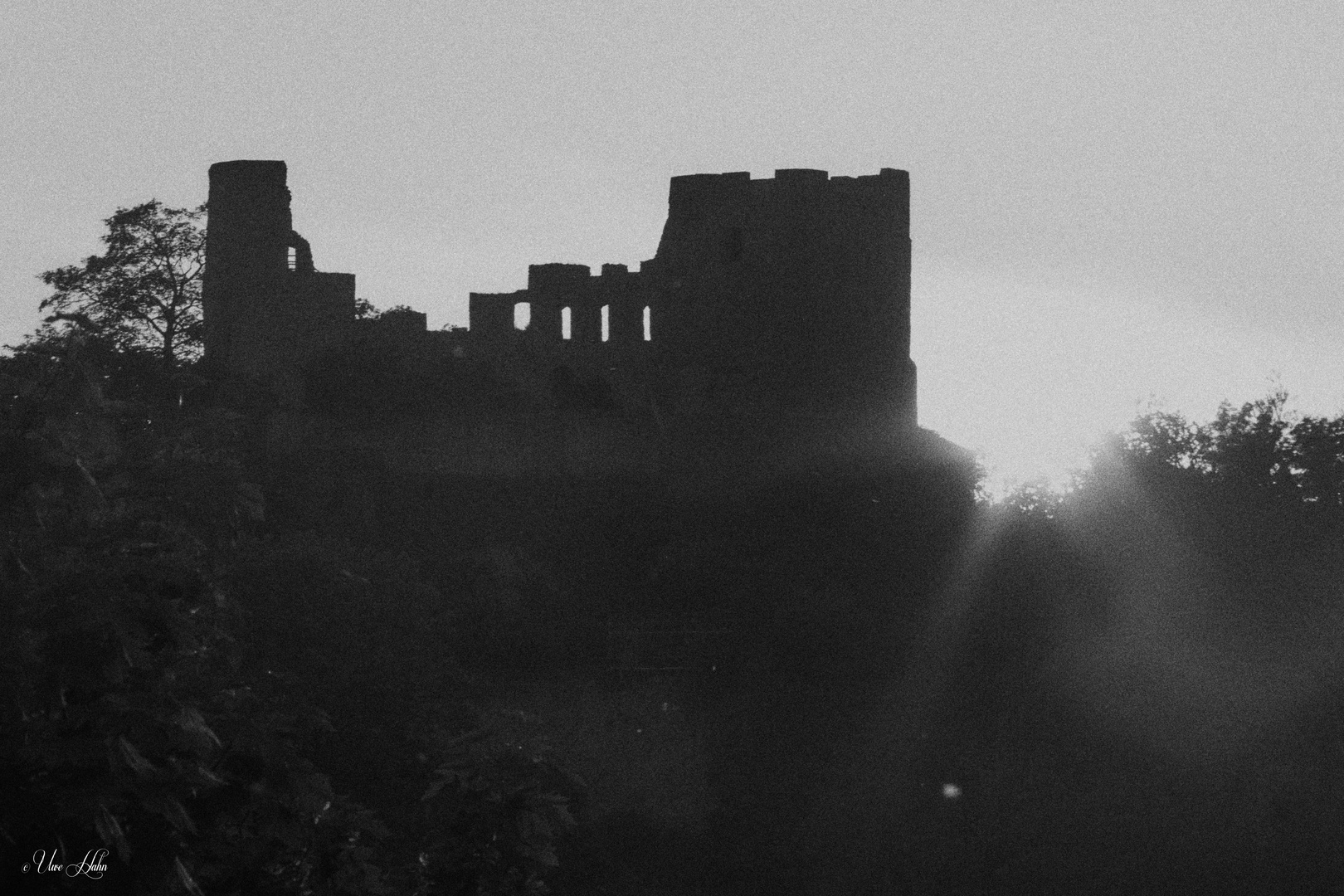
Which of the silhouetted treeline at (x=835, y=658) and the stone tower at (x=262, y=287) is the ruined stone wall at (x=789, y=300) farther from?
the stone tower at (x=262, y=287)

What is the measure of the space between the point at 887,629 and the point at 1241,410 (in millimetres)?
12026

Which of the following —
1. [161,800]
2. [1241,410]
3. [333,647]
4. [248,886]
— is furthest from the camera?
[1241,410]

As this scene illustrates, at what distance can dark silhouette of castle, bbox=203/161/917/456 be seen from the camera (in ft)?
103

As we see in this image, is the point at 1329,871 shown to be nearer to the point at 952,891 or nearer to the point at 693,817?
the point at 952,891

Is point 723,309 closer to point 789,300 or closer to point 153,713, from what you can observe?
point 789,300

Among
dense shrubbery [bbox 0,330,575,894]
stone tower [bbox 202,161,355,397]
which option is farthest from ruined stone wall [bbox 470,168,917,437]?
dense shrubbery [bbox 0,330,575,894]

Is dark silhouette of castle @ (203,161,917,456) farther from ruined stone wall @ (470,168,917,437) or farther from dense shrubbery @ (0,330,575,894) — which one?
dense shrubbery @ (0,330,575,894)

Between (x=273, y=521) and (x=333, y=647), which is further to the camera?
(x=273, y=521)

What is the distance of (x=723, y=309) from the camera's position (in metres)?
31.8

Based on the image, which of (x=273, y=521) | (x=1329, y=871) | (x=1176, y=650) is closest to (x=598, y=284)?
(x=273, y=521)

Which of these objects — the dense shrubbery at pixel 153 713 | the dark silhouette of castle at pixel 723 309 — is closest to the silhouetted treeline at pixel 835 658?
the dark silhouette of castle at pixel 723 309

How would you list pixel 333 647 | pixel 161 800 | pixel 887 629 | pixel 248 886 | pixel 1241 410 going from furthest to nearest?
pixel 1241 410, pixel 887 629, pixel 333 647, pixel 248 886, pixel 161 800

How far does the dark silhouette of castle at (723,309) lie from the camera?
31.4m

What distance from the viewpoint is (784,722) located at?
28312mm
